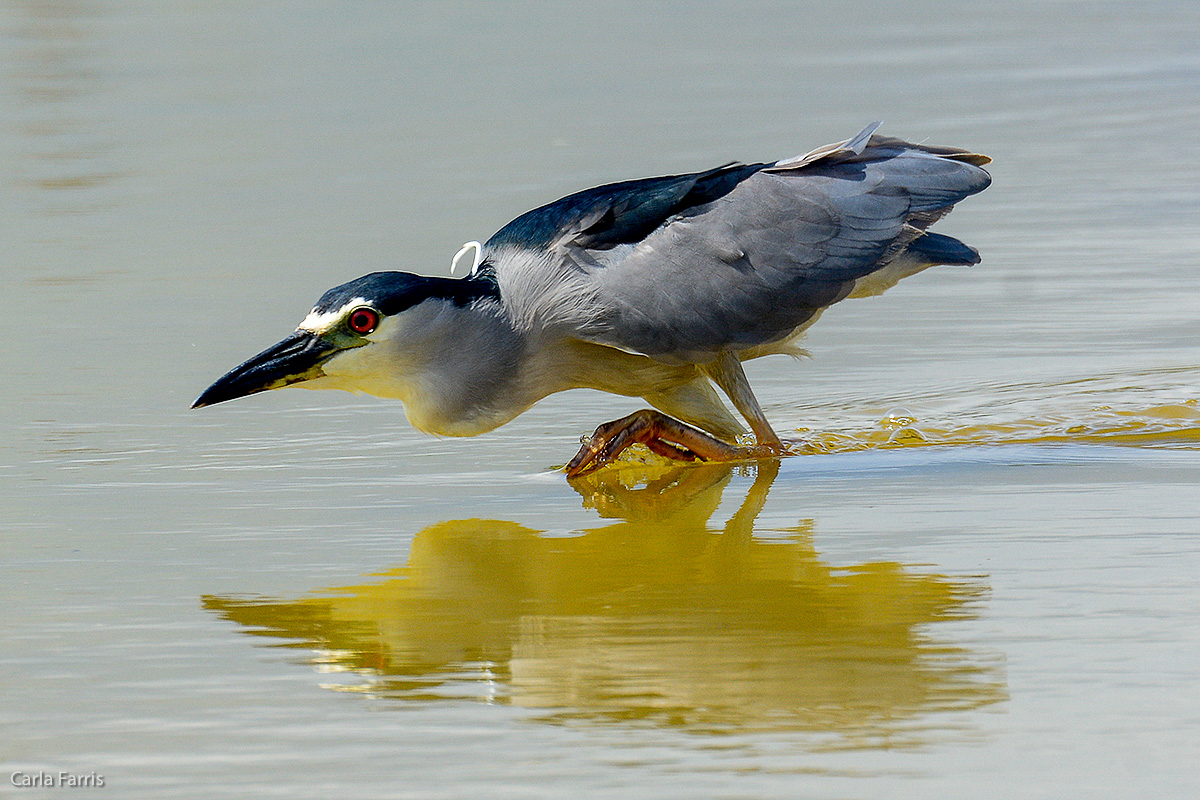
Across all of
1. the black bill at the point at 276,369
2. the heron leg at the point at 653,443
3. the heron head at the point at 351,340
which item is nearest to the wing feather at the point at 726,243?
the heron leg at the point at 653,443

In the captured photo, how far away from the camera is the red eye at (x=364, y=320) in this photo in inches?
226

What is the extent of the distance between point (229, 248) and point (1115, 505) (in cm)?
532

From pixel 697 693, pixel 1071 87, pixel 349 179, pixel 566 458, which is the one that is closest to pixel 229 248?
pixel 349 179

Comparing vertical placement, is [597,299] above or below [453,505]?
→ above

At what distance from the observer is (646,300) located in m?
5.97

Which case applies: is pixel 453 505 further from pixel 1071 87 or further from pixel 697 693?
pixel 1071 87

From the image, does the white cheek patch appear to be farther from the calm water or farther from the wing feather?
the wing feather

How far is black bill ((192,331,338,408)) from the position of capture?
5.67 m

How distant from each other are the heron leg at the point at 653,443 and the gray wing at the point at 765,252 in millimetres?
261

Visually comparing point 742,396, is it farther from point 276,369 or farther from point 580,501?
point 276,369

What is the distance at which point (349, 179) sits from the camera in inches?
416

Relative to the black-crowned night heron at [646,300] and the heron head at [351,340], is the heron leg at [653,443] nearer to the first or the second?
the black-crowned night heron at [646,300]

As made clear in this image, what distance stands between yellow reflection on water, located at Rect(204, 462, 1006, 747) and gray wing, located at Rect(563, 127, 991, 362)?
2.94 ft

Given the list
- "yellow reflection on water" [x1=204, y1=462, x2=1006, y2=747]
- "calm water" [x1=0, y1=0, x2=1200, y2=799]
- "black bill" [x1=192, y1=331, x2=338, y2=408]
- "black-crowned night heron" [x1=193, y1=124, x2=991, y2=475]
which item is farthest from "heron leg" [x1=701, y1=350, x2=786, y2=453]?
"black bill" [x1=192, y1=331, x2=338, y2=408]
